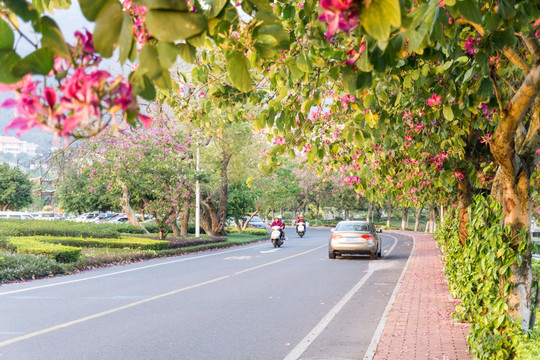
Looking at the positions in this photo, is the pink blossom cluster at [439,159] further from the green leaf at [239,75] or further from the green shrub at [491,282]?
the green leaf at [239,75]

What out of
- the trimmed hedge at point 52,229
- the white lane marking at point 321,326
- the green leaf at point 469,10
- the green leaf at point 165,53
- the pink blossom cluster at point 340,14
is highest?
the green leaf at point 469,10

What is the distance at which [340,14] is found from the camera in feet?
4.33

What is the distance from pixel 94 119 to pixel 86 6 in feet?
0.96

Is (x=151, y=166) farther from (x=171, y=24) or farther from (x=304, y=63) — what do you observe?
(x=171, y=24)

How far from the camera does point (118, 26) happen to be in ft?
4.74

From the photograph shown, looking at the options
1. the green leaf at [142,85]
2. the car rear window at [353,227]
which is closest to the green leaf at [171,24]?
the green leaf at [142,85]

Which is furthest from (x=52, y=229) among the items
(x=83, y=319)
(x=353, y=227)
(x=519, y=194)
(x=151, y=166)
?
(x=519, y=194)

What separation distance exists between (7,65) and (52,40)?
0.12 metres

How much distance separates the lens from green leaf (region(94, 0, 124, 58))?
1.41 m

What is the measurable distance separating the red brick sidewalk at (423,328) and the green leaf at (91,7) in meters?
6.18

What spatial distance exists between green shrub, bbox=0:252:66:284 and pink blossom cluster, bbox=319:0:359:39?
49.2 feet

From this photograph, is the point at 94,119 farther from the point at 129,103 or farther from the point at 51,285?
the point at 51,285

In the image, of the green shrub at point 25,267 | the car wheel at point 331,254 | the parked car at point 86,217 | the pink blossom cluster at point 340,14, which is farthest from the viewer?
the parked car at point 86,217

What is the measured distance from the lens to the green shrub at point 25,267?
48.5ft
